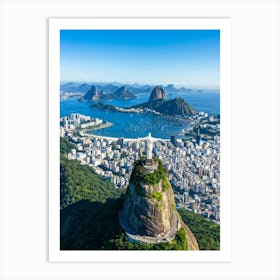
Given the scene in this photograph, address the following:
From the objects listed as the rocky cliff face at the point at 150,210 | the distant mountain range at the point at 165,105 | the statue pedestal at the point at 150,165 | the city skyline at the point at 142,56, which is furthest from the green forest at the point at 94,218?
the distant mountain range at the point at 165,105

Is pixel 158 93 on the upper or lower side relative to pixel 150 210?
upper

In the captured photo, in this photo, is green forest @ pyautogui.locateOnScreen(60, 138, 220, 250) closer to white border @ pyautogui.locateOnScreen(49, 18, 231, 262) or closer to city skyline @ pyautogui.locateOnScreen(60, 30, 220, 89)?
white border @ pyautogui.locateOnScreen(49, 18, 231, 262)

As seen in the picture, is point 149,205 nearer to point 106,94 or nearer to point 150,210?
point 150,210

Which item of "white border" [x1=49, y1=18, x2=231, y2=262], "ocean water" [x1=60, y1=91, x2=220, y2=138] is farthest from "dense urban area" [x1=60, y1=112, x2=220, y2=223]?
"white border" [x1=49, y1=18, x2=231, y2=262]

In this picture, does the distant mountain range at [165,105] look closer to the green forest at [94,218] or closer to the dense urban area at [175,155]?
the dense urban area at [175,155]

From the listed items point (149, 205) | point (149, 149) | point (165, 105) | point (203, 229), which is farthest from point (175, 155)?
point (203, 229)
